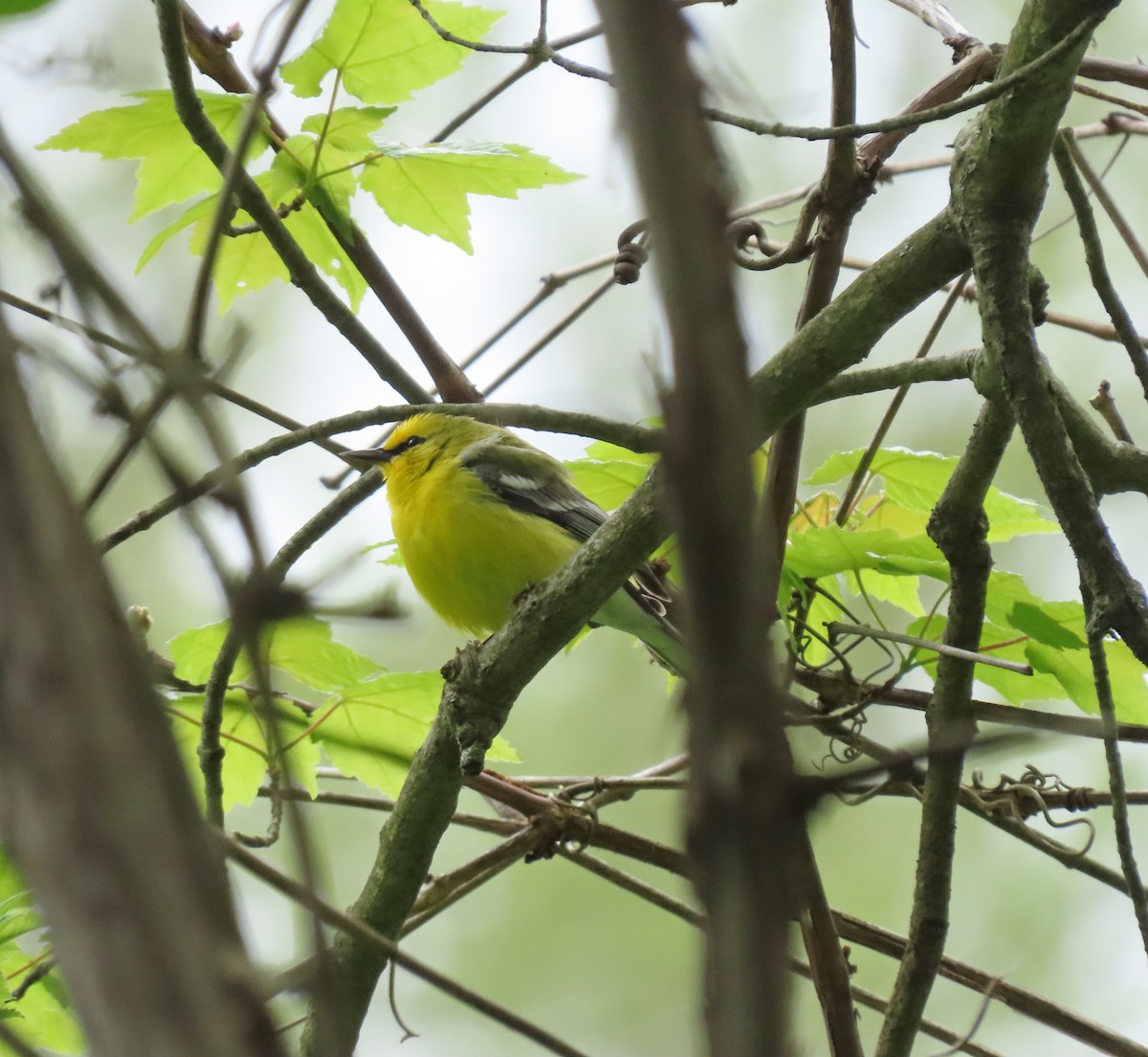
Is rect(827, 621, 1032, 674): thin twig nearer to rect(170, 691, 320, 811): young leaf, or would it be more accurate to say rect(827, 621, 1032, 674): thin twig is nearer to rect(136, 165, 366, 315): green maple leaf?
rect(170, 691, 320, 811): young leaf

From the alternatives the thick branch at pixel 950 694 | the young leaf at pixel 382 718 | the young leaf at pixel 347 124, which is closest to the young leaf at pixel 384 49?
the young leaf at pixel 347 124

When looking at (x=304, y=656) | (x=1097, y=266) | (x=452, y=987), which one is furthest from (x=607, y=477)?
(x=452, y=987)

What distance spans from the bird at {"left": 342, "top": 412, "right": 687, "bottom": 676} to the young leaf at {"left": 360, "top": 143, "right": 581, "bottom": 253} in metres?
1.16

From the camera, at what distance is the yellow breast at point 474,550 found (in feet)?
14.7

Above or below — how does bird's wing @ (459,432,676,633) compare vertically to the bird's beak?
below

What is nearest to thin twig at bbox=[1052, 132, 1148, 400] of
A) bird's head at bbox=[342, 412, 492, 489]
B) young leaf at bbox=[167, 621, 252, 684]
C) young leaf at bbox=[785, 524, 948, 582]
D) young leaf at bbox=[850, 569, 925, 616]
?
young leaf at bbox=[785, 524, 948, 582]

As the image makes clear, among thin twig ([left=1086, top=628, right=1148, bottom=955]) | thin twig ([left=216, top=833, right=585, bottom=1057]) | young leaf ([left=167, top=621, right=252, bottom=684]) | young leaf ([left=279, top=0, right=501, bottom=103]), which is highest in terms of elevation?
young leaf ([left=279, top=0, right=501, bottom=103])

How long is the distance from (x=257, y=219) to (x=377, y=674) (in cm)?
111

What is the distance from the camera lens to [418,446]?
5.20 metres

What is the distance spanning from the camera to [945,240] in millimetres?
2117

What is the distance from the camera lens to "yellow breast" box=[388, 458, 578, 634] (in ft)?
14.7

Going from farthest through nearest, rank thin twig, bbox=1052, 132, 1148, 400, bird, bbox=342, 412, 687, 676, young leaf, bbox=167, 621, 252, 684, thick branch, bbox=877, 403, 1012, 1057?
bird, bbox=342, 412, 687, 676, young leaf, bbox=167, 621, 252, 684, thick branch, bbox=877, 403, 1012, 1057, thin twig, bbox=1052, 132, 1148, 400

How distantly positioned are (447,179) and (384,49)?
35 centimetres

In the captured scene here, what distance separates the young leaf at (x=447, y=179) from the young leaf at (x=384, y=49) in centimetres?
15
